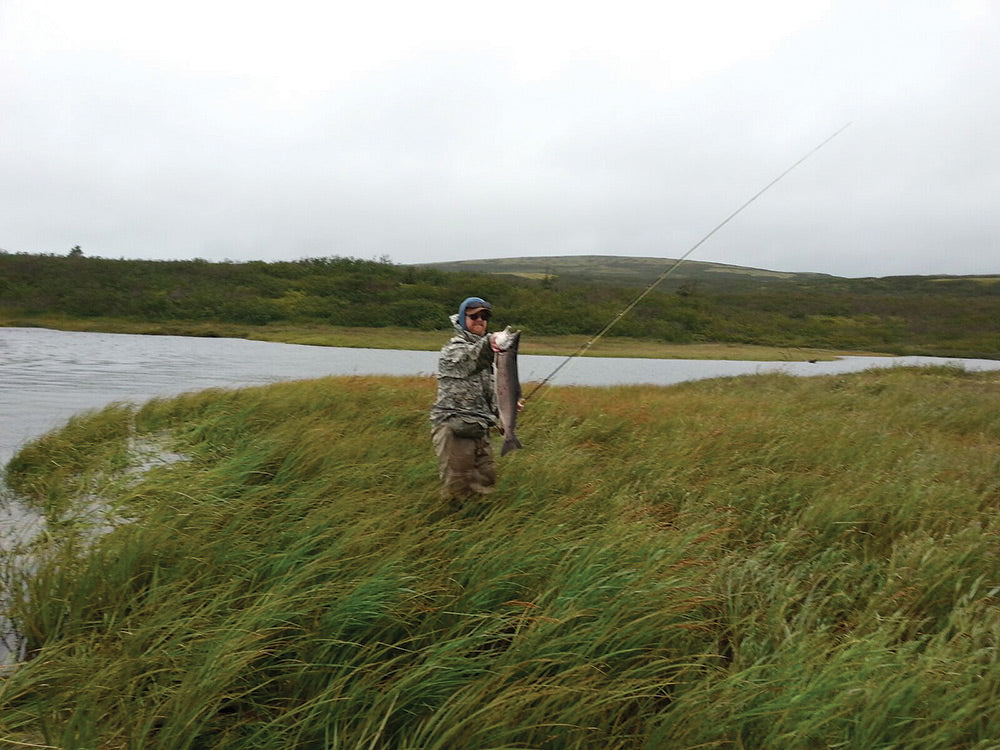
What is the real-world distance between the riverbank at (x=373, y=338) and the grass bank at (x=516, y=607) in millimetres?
40069

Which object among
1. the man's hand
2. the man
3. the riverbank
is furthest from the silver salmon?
the riverbank

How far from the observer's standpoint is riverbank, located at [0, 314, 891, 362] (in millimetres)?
49062

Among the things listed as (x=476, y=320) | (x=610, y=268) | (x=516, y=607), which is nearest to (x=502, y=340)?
(x=476, y=320)

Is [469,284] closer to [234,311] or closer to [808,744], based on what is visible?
[234,311]

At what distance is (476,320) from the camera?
5.29 meters

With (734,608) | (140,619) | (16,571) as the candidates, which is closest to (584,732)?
(734,608)

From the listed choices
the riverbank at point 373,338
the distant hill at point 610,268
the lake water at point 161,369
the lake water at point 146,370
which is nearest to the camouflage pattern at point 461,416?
the lake water at point 146,370

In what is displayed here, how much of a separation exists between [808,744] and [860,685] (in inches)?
17.1

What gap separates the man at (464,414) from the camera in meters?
5.32

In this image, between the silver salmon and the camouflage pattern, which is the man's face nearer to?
the camouflage pattern

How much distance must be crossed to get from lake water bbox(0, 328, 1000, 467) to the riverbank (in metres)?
1.62

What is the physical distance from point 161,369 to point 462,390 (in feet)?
80.6

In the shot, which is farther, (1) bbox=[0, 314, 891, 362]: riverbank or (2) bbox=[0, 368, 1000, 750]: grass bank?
(1) bbox=[0, 314, 891, 362]: riverbank

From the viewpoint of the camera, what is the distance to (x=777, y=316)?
69312mm
